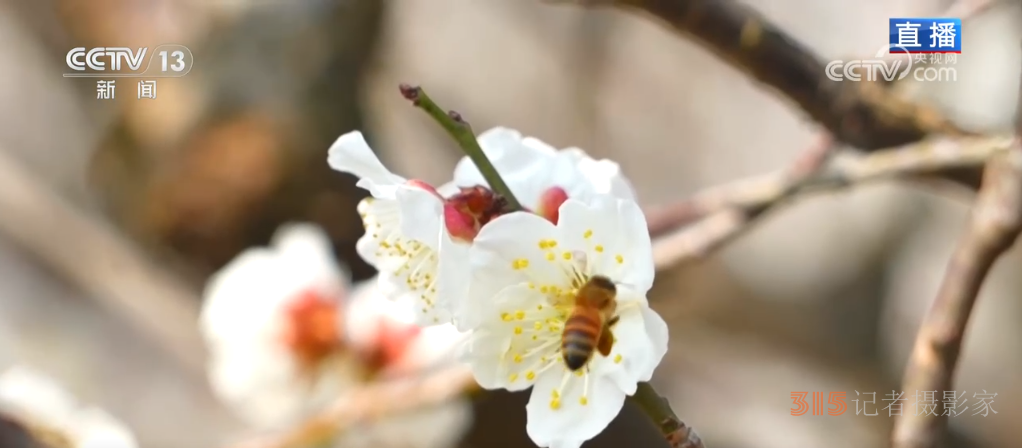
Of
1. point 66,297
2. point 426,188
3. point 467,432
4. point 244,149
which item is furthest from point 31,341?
point 426,188

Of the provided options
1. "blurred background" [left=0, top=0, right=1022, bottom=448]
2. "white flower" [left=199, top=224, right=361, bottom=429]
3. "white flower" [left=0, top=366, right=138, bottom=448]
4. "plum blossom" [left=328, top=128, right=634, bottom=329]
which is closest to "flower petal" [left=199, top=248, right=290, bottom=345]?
"white flower" [left=199, top=224, right=361, bottom=429]

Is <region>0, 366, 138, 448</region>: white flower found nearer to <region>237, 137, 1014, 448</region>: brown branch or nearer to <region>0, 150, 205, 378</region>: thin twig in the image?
<region>237, 137, 1014, 448</region>: brown branch

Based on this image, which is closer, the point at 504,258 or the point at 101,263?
the point at 504,258

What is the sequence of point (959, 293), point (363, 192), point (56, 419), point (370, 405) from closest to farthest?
point (959, 293), point (56, 419), point (370, 405), point (363, 192)

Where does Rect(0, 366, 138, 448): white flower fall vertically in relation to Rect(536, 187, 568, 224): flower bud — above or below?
above

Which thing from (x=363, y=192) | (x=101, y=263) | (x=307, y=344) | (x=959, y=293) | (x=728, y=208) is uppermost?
(x=101, y=263)

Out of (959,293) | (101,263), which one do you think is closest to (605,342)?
(959,293)

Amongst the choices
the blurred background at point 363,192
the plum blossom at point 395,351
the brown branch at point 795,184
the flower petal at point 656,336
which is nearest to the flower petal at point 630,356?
the flower petal at point 656,336

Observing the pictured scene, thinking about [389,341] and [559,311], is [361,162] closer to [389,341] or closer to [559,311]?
[559,311]
